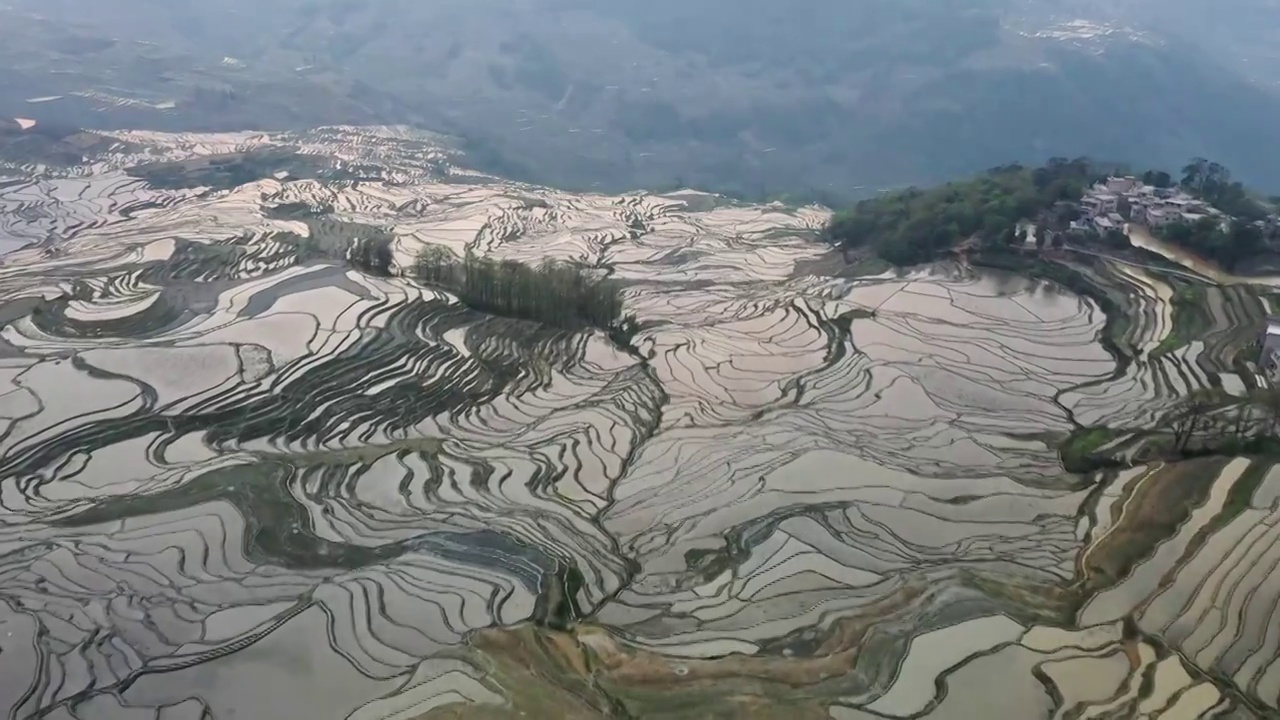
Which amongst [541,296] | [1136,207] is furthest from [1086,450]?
[1136,207]

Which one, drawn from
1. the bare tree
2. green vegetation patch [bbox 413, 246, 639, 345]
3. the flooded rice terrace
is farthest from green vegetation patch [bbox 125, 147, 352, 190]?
the bare tree

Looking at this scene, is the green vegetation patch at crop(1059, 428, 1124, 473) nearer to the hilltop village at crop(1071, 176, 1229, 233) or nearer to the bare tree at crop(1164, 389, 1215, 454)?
the bare tree at crop(1164, 389, 1215, 454)

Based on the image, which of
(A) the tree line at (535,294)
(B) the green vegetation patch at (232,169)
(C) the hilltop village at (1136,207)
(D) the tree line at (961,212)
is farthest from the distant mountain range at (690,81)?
(A) the tree line at (535,294)

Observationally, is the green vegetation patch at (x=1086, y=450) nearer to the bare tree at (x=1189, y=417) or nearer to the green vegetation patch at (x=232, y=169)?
the bare tree at (x=1189, y=417)

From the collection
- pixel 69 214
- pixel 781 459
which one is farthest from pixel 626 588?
pixel 69 214

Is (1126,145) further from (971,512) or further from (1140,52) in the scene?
(971,512)

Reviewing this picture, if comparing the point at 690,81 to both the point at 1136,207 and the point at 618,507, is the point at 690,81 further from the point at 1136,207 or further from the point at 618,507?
the point at 618,507
